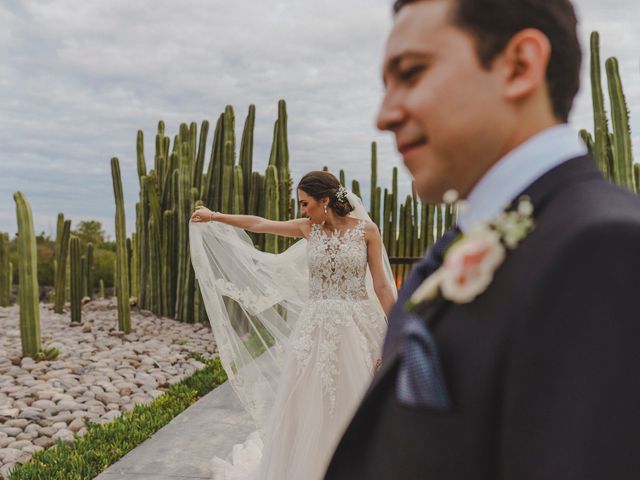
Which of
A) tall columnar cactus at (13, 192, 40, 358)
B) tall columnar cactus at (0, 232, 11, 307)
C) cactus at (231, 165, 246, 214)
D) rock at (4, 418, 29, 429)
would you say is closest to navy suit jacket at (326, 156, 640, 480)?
rock at (4, 418, 29, 429)

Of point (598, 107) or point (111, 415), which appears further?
point (598, 107)

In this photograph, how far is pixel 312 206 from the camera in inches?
166

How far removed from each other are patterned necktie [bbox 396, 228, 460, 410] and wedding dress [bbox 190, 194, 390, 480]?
3189mm

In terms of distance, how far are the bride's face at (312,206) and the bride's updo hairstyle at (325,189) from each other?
0.03 m

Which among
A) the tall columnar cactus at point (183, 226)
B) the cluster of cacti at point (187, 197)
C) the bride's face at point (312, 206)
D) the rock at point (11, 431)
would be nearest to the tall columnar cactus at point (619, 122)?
the cluster of cacti at point (187, 197)

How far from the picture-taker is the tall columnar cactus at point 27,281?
7160mm

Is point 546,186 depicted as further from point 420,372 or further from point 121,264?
point 121,264

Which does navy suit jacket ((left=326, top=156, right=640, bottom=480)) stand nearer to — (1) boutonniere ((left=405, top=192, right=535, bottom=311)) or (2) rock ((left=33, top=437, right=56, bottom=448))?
(1) boutonniere ((left=405, top=192, right=535, bottom=311))

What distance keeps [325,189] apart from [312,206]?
0.15 metres

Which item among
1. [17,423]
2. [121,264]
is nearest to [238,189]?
[121,264]

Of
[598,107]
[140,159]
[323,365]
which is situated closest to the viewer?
[323,365]

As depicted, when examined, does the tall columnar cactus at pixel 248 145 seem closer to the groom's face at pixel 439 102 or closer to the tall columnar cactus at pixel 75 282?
the tall columnar cactus at pixel 75 282

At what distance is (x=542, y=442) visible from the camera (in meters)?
0.64

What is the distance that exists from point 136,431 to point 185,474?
0.97 m
